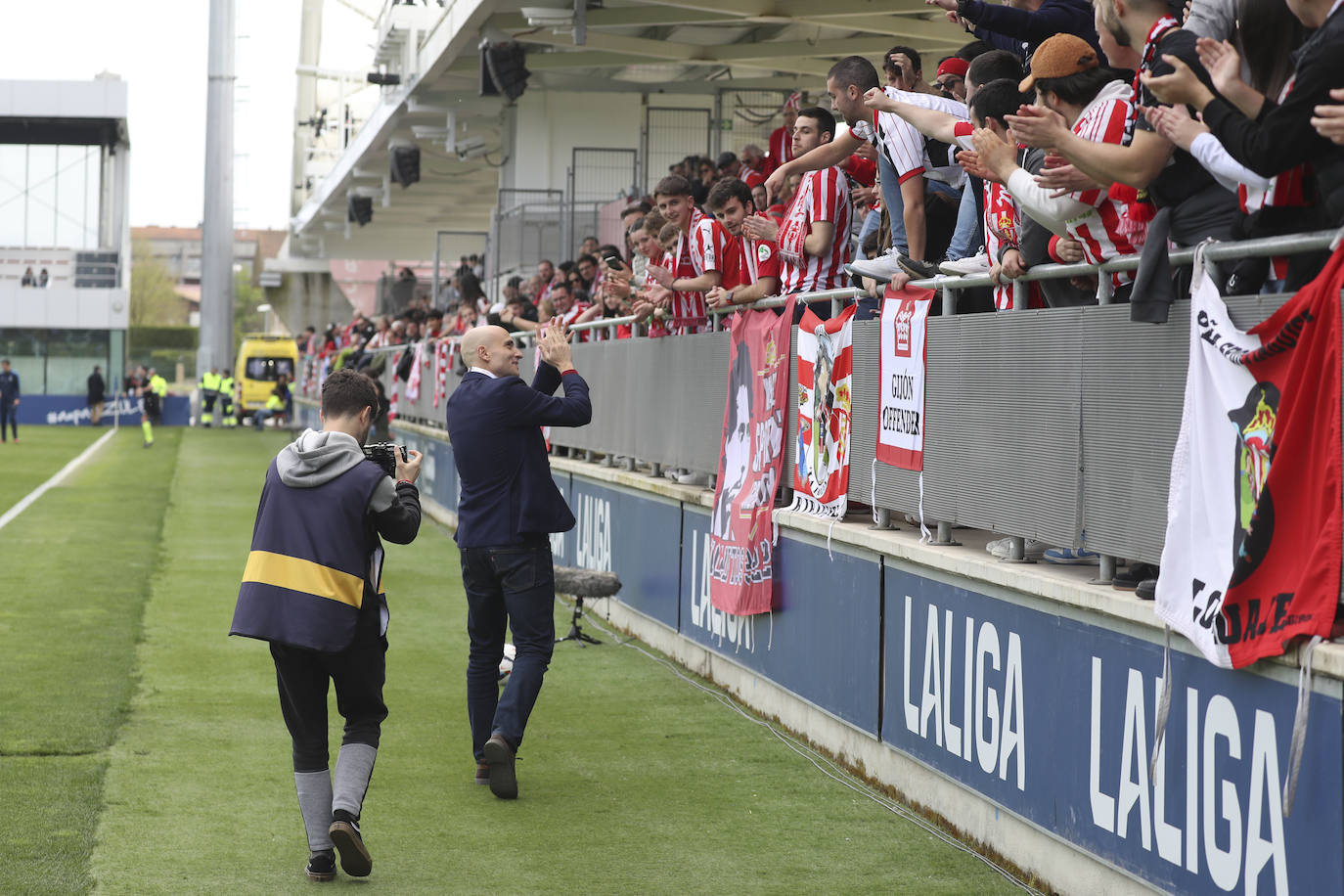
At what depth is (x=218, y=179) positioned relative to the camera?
50469mm

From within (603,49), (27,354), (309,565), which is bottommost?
(309,565)

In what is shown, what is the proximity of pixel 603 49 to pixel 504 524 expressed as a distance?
602 inches

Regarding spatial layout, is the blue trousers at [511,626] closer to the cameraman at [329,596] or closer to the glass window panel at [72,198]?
the cameraman at [329,596]

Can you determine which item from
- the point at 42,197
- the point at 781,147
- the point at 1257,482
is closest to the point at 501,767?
the point at 1257,482

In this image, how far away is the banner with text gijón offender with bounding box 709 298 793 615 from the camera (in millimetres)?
8344

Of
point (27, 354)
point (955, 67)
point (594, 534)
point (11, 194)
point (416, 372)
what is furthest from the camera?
point (11, 194)

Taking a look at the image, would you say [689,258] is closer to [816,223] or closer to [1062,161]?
[816,223]

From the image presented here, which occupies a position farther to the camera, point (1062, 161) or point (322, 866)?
point (322, 866)

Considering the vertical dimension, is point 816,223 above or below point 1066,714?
above

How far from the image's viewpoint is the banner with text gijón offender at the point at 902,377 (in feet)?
22.0

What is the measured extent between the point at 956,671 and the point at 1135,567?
111cm

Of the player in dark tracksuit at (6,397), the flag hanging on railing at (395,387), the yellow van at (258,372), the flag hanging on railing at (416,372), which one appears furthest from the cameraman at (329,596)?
the yellow van at (258,372)

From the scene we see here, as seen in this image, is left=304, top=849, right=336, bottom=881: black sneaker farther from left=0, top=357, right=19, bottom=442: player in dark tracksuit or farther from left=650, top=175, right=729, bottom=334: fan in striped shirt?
left=0, top=357, right=19, bottom=442: player in dark tracksuit

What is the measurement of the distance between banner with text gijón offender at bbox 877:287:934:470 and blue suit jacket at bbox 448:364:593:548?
1.37m
